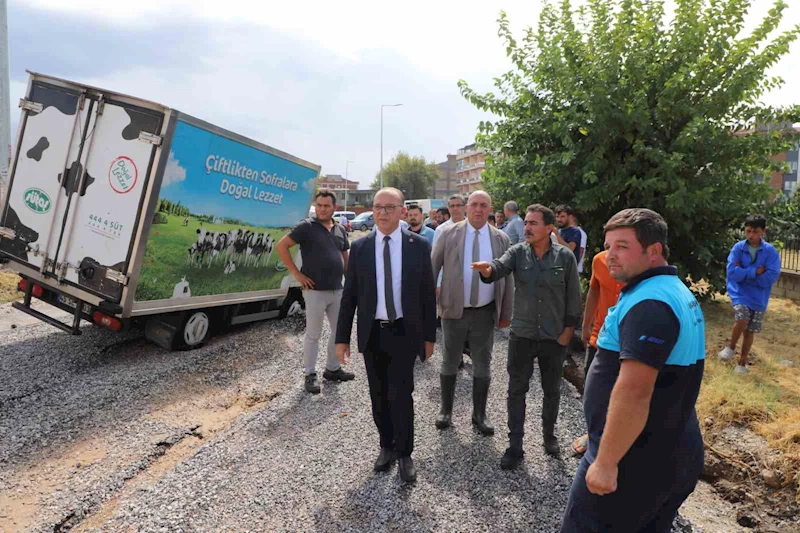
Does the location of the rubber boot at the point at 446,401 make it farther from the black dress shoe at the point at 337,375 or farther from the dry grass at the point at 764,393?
the dry grass at the point at 764,393

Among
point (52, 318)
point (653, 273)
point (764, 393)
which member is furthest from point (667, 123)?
point (52, 318)

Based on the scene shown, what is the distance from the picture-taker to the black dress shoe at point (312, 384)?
200 inches

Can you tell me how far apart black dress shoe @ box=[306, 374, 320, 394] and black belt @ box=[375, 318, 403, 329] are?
185 cm

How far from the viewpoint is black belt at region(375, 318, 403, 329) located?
3.54 m

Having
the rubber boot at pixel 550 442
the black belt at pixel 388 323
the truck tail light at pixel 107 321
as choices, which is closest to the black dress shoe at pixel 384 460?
the black belt at pixel 388 323

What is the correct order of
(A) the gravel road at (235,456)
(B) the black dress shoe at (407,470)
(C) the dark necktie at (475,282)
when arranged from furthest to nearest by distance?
(C) the dark necktie at (475,282) → (B) the black dress shoe at (407,470) → (A) the gravel road at (235,456)

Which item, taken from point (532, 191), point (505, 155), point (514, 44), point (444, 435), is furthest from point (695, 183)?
point (444, 435)

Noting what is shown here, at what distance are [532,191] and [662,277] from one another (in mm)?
7748

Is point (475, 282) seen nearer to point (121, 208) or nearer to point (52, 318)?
point (121, 208)

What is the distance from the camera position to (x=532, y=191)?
9367 mm

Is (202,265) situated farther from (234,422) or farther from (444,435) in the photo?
(444,435)

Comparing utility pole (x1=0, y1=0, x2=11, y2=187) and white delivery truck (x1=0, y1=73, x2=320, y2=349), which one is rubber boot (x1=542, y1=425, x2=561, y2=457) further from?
utility pole (x1=0, y1=0, x2=11, y2=187)

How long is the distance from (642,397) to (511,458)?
219 centimetres

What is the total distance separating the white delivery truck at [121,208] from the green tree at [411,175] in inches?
2327
